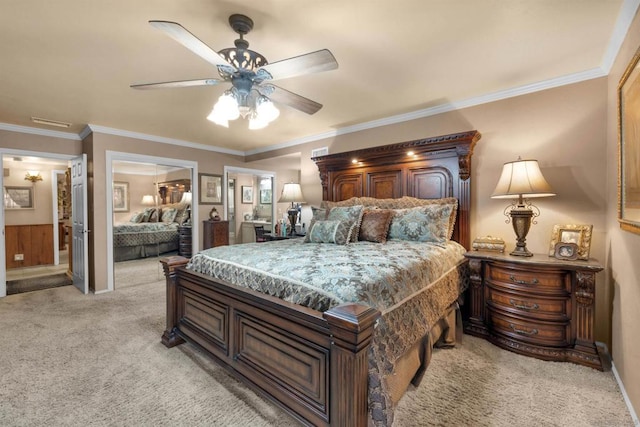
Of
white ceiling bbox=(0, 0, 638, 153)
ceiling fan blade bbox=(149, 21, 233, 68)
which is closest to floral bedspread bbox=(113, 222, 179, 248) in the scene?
white ceiling bbox=(0, 0, 638, 153)

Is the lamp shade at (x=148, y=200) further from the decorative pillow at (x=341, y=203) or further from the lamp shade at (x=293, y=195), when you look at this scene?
the decorative pillow at (x=341, y=203)

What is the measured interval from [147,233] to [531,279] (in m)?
6.67

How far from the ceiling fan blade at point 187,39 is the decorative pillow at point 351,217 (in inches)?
71.4

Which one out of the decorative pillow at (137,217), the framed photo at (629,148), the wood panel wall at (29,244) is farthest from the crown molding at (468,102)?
the wood panel wall at (29,244)

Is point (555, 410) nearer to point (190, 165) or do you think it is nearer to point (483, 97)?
point (483, 97)

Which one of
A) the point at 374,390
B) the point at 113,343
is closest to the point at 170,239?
the point at 113,343

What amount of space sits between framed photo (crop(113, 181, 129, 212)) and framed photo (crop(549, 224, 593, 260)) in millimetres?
6891

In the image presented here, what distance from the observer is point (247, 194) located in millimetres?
7551

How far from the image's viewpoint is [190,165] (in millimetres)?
5102

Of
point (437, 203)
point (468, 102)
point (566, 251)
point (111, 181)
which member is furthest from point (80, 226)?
point (566, 251)

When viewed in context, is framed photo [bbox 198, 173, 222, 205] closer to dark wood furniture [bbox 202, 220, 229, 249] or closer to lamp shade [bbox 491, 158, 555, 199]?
dark wood furniture [bbox 202, 220, 229, 249]

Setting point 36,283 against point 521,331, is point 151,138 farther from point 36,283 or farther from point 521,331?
point 521,331

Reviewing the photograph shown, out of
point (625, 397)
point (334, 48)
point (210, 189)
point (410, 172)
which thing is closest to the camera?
point (625, 397)

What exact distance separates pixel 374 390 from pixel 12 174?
8.29 metres
